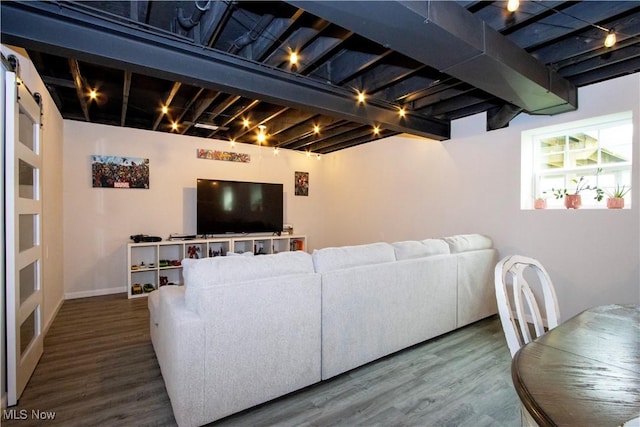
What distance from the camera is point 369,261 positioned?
2.47 m

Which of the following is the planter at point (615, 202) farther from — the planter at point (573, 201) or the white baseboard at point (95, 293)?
the white baseboard at point (95, 293)

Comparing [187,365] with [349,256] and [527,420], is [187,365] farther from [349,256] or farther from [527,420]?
[527,420]

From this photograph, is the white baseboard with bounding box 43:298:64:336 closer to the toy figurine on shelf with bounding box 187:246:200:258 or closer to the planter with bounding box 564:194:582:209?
the toy figurine on shelf with bounding box 187:246:200:258

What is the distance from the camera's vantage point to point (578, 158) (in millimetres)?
3369

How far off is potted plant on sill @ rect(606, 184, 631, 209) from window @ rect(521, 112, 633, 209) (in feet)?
0.12

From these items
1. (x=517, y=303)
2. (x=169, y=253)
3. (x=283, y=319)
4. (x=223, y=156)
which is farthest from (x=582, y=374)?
(x=223, y=156)

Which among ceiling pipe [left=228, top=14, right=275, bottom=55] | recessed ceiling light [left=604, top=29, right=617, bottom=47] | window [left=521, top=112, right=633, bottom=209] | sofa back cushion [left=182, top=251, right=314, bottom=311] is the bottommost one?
sofa back cushion [left=182, top=251, right=314, bottom=311]

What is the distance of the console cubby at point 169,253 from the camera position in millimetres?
4621

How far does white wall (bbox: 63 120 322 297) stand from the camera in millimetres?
4414

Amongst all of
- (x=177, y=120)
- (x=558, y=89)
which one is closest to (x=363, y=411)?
(x=558, y=89)

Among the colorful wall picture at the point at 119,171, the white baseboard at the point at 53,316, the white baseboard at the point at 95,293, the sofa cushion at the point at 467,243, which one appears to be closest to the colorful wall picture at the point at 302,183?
the colorful wall picture at the point at 119,171

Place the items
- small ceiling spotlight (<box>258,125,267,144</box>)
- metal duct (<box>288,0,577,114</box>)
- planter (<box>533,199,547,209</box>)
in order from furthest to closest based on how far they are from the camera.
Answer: small ceiling spotlight (<box>258,125,267,144</box>) < planter (<box>533,199,547,209</box>) < metal duct (<box>288,0,577,114</box>)

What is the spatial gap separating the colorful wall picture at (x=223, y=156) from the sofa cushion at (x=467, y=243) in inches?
162

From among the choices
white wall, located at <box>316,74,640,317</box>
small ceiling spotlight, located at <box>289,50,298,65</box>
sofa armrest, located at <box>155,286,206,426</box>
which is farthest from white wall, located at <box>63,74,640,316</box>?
sofa armrest, located at <box>155,286,206,426</box>
